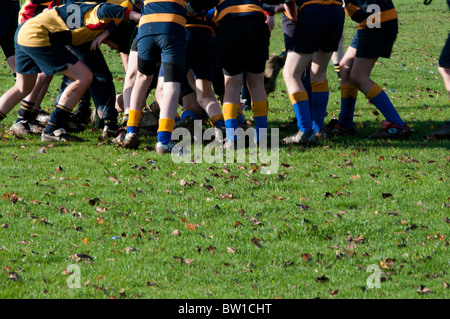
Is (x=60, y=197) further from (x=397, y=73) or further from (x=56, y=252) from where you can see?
(x=397, y=73)

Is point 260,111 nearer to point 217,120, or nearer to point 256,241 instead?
point 217,120

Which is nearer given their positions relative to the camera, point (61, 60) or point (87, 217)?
point (87, 217)

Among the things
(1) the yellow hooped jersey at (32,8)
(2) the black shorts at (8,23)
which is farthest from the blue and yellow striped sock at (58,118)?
(2) the black shorts at (8,23)

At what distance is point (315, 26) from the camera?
764 cm

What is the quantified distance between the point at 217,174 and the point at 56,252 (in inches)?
90.7

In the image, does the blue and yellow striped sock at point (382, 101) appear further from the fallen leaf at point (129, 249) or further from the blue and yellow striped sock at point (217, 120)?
the fallen leaf at point (129, 249)

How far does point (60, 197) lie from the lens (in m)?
6.07

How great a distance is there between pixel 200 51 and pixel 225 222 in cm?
326

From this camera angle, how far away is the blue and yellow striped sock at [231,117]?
7789 mm

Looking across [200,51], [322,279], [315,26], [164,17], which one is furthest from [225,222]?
[200,51]

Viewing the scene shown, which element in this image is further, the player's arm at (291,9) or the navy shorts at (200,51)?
the navy shorts at (200,51)

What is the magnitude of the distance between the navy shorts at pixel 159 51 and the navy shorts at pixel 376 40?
7.29ft

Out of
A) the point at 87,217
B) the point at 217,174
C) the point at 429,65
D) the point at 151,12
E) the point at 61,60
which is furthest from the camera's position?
the point at 429,65
